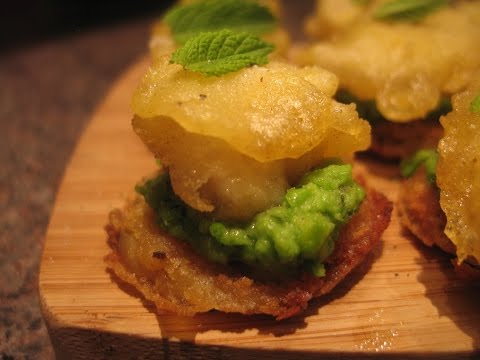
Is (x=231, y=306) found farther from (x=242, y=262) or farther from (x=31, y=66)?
(x=31, y=66)

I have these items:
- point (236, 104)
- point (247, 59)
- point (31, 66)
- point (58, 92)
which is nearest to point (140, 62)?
point (58, 92)

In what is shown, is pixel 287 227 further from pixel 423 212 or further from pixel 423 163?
pixel 423 163

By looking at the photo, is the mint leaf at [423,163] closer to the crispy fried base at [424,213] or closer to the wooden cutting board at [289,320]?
the crispy fried base at [424,213]

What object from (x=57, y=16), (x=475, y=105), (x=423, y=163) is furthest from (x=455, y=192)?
(x=57, y=16)

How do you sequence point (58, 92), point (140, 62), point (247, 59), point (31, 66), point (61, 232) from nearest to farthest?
1. point (247, 59)
2. point (61, 232)
3. point (140, 62)
4. point (58, 92)
5. point (31, 66)

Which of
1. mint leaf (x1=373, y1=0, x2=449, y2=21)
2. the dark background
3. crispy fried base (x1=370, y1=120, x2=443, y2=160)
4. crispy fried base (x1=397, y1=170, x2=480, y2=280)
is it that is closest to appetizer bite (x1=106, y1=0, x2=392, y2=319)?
crispy fried base (x1=397, y1=170, x2=480, y2=280)

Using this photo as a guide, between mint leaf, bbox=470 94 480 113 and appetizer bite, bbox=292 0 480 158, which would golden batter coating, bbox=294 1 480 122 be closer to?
appetizer bite, bbox=292 0 480 158

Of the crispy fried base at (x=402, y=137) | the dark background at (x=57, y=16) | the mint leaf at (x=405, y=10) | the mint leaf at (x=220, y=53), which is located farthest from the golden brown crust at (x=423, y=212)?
the dark background at (x=57, y=16)
